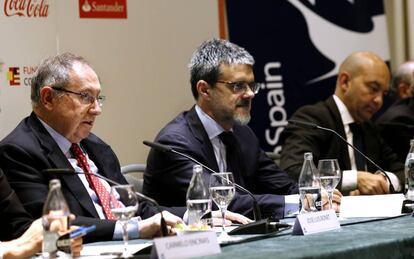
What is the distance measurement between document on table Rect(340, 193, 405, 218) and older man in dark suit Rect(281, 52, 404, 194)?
887 mm

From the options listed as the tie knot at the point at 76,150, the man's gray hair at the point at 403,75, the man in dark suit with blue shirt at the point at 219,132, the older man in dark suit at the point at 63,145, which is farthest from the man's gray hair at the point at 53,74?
the man's gray hair at the point at 403,75

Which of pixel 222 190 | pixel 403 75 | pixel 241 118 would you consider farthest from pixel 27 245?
pixel 403 75

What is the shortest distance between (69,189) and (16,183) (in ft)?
0.68

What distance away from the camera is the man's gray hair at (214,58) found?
434 cm

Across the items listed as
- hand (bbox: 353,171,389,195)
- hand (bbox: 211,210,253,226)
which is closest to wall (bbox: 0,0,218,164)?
hand (bbox: 353,171,389,195)

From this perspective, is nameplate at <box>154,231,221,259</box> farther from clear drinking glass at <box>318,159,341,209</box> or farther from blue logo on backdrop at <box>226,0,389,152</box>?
blue logo on backdrop at <box>226,0,389,152</box>

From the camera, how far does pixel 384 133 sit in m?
5.84

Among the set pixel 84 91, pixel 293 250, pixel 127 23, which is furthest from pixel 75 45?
pixel 293 250

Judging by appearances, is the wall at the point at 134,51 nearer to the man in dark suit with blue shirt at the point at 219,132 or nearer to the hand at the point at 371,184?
the man in dark suit with blue shirt at the point at 219,132

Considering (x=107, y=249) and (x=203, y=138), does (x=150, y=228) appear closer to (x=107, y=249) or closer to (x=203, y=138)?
(x=107, y=249)

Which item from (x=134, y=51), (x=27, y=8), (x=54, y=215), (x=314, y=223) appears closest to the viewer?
(x=54, y=215)

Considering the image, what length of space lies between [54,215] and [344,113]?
322 centimetres

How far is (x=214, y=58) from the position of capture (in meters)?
4.34

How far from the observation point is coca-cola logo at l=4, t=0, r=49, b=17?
4.39 metres
